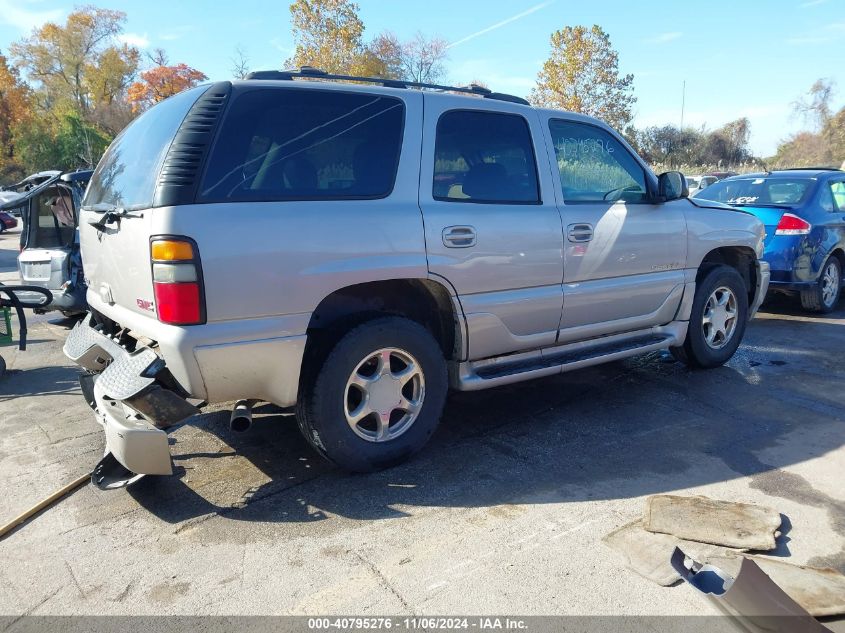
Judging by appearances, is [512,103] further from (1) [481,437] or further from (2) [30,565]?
(2) [30,565]

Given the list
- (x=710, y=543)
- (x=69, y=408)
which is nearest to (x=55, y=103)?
(x=69, y=408)

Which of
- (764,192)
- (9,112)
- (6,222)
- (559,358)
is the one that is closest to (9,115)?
(9,112)

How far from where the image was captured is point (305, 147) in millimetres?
3281

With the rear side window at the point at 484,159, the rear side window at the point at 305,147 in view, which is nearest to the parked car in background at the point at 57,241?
the rear side window at the point at 305,147

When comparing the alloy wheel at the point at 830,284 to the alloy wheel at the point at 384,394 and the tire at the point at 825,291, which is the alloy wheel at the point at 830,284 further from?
the alloy wheel at the point at 384,394

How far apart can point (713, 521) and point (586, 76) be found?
1225 inches

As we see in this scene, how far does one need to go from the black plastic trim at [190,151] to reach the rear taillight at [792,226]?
6.89m

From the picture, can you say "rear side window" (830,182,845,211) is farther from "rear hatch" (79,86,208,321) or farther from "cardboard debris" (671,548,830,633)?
"rear hatch" (79,86,208,321)

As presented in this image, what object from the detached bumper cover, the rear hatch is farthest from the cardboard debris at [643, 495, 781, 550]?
the detached bumper cover

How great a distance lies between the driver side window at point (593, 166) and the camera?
4.30m

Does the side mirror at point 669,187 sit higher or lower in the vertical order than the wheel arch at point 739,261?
higher

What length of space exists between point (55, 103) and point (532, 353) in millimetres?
64101

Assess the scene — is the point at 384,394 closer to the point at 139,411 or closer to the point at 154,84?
the point at 139,411

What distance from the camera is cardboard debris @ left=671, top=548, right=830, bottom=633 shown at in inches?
87.2
